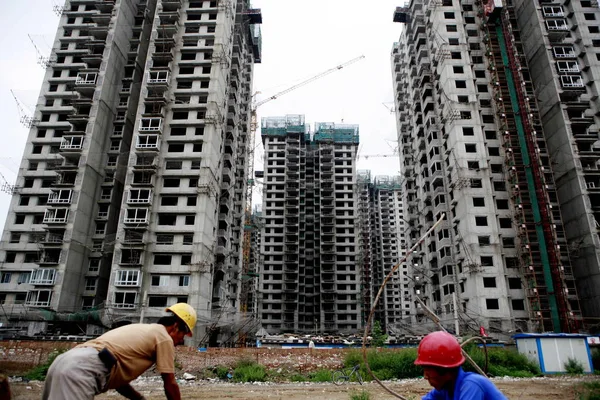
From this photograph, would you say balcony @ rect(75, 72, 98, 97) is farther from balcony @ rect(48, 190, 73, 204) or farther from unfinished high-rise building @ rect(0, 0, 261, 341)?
balcony @ rect(48, 190, 73, 204)

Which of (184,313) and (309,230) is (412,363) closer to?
(184,313)

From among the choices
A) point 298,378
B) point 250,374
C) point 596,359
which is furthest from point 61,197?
point 596,359

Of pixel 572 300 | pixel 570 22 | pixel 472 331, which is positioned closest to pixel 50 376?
pixel 472 331

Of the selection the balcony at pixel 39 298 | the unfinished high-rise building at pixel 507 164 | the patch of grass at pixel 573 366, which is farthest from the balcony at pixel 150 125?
the patch of grass at pixel 573 366

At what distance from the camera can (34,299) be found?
157ft

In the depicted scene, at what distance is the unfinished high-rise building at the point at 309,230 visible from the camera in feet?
309

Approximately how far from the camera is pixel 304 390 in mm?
17891

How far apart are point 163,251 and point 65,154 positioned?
2100cm

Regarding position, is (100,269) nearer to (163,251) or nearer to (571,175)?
(163,251)

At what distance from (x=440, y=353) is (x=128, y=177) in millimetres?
55038

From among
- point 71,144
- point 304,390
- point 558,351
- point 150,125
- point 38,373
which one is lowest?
point 304,390

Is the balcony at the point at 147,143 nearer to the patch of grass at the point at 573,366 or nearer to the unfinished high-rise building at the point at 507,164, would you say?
the unfinished high-rise building at the point at 507,164

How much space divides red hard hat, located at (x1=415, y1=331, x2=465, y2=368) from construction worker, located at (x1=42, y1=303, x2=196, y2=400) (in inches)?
92.4

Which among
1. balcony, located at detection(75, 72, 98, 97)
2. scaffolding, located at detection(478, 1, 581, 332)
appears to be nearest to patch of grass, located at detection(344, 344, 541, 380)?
scaffolding, located at detection(478, 1, 581, 332)
